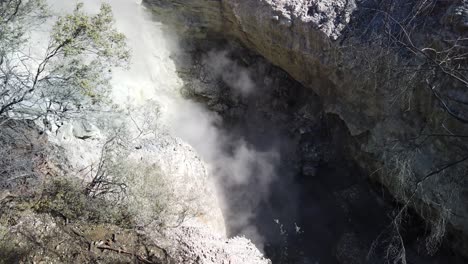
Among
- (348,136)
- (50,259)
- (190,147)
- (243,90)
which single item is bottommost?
(50,259)

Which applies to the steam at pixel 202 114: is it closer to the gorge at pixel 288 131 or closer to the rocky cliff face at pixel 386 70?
the gorge at pixel 288 131

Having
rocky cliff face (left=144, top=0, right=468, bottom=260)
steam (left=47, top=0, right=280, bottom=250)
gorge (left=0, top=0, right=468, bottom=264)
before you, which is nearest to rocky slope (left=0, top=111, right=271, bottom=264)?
gorge (left=0, top=0, right=468, bottom=264)

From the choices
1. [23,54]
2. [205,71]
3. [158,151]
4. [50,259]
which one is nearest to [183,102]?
[205,71]

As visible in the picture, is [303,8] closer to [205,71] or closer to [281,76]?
[281,76]

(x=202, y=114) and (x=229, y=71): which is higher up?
(x=229, y=71)

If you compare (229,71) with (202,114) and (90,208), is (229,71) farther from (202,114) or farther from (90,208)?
(90,208)

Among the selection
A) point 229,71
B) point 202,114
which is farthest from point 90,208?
point 229,71
